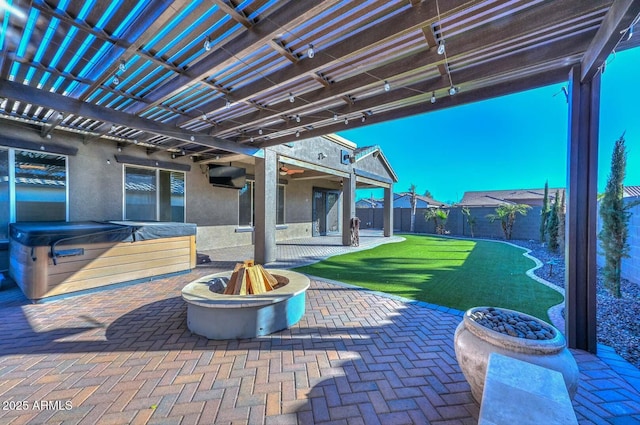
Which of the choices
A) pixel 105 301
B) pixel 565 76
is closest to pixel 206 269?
pixel 105 301

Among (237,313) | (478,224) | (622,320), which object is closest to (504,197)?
(478,224)

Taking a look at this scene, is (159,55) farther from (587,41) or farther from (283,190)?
(283,190)

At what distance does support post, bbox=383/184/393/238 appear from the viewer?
13.4m

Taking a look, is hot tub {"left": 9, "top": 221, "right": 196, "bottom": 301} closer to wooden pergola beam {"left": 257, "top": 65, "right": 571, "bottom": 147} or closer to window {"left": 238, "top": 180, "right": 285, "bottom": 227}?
wooden pergola beam {"left": 257, "top": 65, "right": 571, "bottom": 147}

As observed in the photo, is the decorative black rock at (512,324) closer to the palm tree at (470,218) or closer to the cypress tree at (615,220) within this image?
the cypress tree at (615,220)

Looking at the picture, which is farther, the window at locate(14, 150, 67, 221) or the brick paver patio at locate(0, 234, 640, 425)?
the window at locate(14, 150, 67, 221)

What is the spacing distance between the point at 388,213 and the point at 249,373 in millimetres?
12098

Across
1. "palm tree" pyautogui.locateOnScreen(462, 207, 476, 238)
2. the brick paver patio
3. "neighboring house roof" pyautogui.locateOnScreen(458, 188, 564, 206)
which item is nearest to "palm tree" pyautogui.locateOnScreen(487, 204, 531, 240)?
"palm tree" pyautogui.locateOnScreen(462, 207, 476, 238)

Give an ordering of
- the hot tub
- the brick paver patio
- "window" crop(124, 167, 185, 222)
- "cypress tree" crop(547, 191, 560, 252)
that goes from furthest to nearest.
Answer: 1. "cypress tree" crop(547, 191, 560, 252)
2. "window" crop(124, 167, 185, 222)
3. the hot tub
4. the brick paver patio

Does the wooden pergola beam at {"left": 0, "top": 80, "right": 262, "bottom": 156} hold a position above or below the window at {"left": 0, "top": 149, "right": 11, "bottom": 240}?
above

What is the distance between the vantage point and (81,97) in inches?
150

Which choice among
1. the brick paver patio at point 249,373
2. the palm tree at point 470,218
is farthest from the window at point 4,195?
the palm tree at point 470,218

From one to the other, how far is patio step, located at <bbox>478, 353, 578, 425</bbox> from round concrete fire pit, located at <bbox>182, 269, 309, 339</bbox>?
2.13m

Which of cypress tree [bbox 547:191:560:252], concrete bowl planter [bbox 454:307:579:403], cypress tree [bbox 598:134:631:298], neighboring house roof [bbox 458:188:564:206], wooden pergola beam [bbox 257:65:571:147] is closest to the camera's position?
concrete bowl planter [bbox 454:307:579:403]
